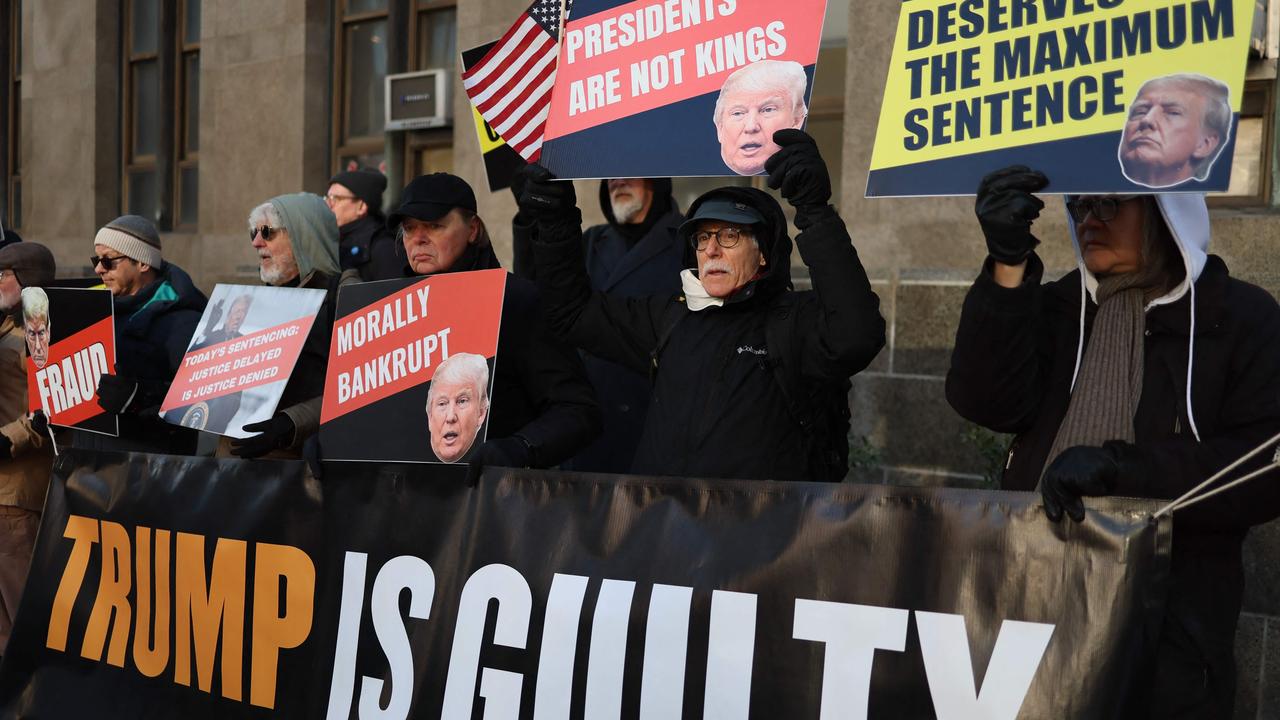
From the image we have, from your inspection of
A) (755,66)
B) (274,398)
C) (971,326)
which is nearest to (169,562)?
(274,398)

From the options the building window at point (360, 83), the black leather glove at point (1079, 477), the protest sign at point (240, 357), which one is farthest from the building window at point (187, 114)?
the black leather glove at point (1079, 477)

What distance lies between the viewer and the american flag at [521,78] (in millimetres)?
4754

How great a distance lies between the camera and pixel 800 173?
9.44 feet

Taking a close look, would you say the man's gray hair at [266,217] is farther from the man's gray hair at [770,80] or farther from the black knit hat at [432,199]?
the man's gray hair at [770,80]

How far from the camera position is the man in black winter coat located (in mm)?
2945

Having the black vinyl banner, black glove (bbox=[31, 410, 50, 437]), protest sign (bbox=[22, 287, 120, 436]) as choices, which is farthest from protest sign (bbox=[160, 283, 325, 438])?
black glove (bbox=[31, 410, 50, 437])

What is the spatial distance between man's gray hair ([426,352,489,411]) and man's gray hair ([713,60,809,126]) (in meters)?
0.87

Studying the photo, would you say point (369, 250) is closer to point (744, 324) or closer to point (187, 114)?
point (744, 324)

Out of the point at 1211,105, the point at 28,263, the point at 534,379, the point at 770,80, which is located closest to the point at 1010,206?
the point at 1211,105

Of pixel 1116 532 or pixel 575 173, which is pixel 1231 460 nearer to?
pixel 1116 532

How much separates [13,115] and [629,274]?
13263mm

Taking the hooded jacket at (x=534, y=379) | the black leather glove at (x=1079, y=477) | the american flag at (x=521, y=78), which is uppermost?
the american flag at (x=521, y=78)

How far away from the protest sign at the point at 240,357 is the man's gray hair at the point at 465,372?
0.94 metres

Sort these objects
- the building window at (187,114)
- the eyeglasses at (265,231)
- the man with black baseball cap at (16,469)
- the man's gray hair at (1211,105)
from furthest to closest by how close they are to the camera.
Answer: the building window at (187,114), the man with black baseball cap at (16,469), the eyeglasses at (265,231), the man's gray hair at (1211,105)
